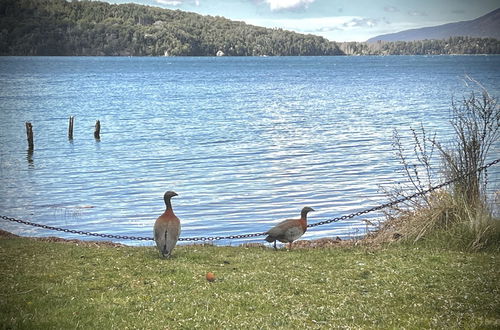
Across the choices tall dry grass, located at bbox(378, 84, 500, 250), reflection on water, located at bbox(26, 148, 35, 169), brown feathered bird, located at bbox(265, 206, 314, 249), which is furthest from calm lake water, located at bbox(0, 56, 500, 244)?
brown feathered bird, located at bbox(265, 206, 314, 249)

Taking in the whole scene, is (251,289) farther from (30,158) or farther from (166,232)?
(30,158)

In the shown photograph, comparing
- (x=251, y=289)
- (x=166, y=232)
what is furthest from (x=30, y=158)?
(x=251, y=289)

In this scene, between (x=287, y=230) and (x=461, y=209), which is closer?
(x=287, y=230)

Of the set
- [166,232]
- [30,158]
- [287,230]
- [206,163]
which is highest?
[166,232]

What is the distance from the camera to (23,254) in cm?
1414

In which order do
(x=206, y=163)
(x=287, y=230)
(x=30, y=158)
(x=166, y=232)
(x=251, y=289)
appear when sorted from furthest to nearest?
1. (x=30, y=158)
2. (x=206, y=163)
3. (x=287, y=230)
4. (x=166, y=232)
5. (x=251, y=289)

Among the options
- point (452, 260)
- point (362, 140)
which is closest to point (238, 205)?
point (452, 260)

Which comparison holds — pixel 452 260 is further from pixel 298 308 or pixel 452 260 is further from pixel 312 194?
pixel 312 194

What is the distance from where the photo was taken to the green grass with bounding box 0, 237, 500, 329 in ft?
29.7

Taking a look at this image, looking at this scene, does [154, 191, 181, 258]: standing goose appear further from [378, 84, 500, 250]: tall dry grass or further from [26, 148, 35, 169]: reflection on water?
[26, 148, 35, 169]: reflection on water

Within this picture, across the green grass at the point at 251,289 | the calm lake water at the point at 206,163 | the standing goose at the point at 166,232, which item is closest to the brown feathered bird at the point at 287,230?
the green grass at the point at 251,289

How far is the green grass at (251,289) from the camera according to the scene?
906cm

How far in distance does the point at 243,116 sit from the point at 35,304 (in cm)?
5952

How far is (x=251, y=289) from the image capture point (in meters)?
10.8
